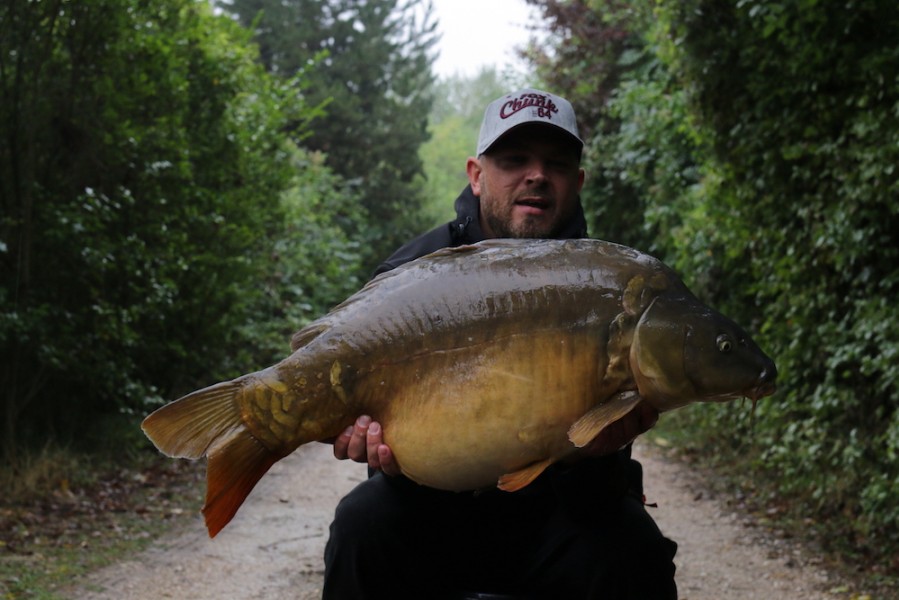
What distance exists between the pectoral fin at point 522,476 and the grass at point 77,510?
296 cm

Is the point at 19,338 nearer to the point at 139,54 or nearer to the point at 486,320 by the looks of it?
the point at 139,54

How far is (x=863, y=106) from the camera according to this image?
460 cm

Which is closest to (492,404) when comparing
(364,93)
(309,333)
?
(309,333)

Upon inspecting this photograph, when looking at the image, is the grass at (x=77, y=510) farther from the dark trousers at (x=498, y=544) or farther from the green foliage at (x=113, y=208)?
the dark trousers at (x=498, y=544)

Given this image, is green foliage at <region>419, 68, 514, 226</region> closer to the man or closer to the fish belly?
the man

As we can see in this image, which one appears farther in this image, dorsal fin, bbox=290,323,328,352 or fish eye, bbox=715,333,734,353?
dorsal fin, bbox=290,323,328,352

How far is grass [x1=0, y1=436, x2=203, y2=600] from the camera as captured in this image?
4.51 metres

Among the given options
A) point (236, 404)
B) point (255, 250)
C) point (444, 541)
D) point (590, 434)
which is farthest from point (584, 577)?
point (255, 250)

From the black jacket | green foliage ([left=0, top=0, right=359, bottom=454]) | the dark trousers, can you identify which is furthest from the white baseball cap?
green foliage ([left=0, top=0, right=359, bottom=454])

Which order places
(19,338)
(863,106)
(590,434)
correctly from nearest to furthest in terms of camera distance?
(590,434) → (863,106) → (19,338)

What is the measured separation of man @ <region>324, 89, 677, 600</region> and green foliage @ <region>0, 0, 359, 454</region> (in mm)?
3582

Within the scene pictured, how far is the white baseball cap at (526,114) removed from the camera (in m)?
2.82

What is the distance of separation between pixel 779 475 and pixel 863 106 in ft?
8.87

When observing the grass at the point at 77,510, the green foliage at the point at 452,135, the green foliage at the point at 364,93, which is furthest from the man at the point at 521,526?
the green foliage at the point at 452,135
